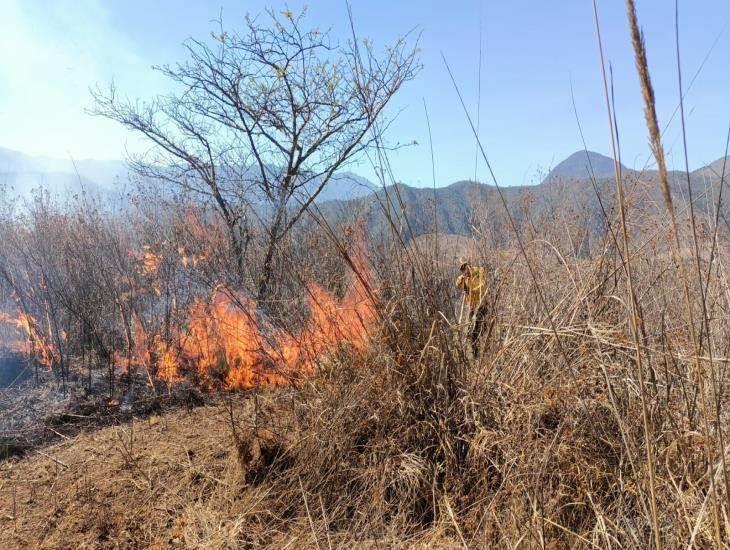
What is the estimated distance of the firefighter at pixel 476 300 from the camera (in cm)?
235

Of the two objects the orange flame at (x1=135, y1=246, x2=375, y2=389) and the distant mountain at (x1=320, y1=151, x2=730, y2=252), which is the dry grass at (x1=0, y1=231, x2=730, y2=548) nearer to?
the orange flame at (x1=135, y1=246, x2=375, y2=389)

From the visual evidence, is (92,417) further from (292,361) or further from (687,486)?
(687,486)

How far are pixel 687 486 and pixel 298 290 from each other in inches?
118

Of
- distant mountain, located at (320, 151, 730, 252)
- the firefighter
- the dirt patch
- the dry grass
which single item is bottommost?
the dirt patch

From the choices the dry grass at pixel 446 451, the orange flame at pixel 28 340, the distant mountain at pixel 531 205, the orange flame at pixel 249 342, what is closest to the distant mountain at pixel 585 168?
the distant mountain at pixel 531 205

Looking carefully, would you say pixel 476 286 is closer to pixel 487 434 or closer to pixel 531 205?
pixel 487 434

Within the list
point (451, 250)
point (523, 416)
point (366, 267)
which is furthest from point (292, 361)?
point (523, 416)

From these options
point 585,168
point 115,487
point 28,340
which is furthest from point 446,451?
point 28,340

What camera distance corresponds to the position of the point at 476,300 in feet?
8.27

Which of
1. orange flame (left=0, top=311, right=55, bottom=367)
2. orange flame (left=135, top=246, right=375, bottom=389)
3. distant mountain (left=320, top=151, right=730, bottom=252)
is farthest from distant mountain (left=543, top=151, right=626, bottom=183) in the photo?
orange flame (left=0, top=311, right=55, bottom=367)

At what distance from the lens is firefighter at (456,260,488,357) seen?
2.35 meters

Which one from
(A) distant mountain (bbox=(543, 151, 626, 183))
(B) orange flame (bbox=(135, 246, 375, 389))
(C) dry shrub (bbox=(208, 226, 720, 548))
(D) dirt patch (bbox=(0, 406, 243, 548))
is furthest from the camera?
(B) orange flame (bbox=(135, 246, 375, 389))

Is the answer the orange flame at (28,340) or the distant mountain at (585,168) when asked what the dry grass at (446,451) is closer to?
the distant mountain at (585,168)

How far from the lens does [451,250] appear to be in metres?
3.34
